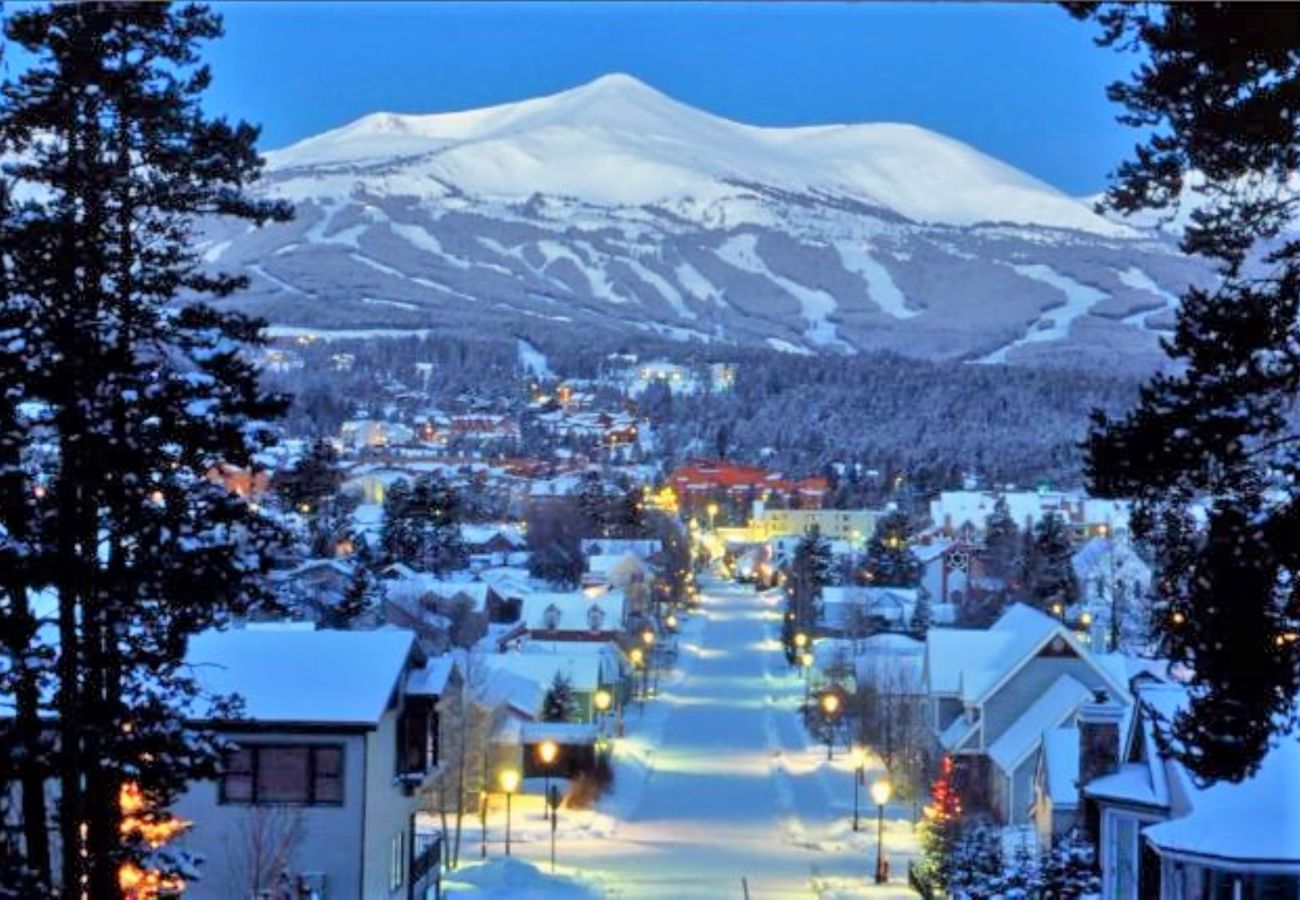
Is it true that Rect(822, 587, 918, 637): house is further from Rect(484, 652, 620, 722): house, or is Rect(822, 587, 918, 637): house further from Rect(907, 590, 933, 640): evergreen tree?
Rect(484, 652, 620, 722): house

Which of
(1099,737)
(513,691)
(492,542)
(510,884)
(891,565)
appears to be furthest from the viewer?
(492,542)

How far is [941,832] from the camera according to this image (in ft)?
113

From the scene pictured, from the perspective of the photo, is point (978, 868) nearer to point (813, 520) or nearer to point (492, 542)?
point (492, 542)

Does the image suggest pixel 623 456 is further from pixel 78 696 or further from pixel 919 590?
pixel 78 696

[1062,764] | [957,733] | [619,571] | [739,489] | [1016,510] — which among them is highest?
[739,489]

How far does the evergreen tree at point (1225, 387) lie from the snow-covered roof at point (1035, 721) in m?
26.0

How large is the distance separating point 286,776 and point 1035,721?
61.2 ft

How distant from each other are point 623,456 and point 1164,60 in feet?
605

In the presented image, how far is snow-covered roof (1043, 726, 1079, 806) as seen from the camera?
90.4ft

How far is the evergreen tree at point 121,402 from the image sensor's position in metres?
13.0

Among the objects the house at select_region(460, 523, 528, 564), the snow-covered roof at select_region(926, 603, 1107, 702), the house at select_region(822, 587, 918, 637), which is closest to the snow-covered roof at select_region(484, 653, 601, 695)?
the snow-covered roof at select_region(926, 603, 1107, 702)

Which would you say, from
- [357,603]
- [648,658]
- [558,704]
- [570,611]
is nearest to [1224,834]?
[558,704]

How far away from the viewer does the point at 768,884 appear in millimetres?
33438

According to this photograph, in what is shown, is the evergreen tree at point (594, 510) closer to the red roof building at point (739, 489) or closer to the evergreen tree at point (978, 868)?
the red roof building at point (739, 489)
